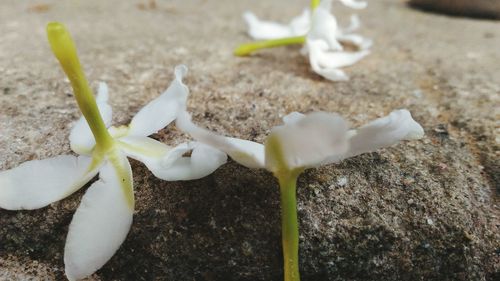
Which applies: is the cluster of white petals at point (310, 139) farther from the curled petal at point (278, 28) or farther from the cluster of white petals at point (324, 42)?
the curled petal at point (278, 28)

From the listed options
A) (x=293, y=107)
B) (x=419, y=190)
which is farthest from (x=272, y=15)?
(x=419, y=190)

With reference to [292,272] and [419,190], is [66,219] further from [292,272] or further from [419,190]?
[419,190]

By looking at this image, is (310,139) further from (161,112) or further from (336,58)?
(336,58)

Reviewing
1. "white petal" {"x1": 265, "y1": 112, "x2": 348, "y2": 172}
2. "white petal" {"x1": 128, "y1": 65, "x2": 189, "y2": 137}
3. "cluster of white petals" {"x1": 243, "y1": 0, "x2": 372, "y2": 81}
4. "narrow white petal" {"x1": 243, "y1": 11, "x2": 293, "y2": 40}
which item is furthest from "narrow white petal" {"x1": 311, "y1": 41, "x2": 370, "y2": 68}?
"white petal" {"x1": 265, "y1": 112, "x2": 348, "y2": 172}

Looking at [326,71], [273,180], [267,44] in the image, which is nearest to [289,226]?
[273,180]

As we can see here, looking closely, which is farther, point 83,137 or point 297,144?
point 83,137

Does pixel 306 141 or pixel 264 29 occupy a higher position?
pixel 306 141

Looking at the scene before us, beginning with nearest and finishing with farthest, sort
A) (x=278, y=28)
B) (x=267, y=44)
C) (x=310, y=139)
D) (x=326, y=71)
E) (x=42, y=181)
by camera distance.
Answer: (x=310, y=139) → (x=42, y=181) → (x=326, y=71) → (x=267, y=44) → (x=278, y=28)

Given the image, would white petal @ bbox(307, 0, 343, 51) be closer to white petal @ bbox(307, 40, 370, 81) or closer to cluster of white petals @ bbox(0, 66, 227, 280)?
white petal @ bbox(307, 40, 370, 81)
